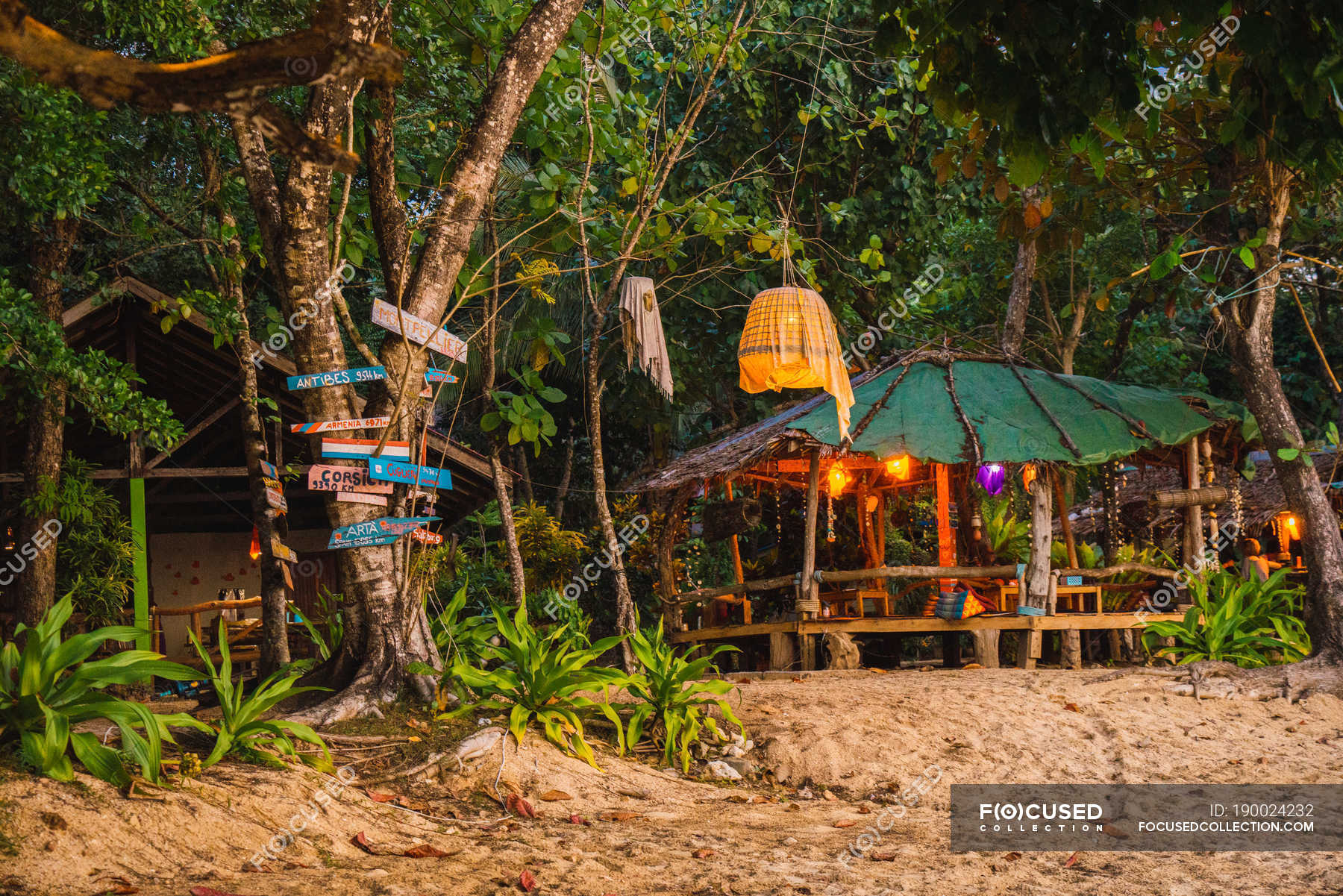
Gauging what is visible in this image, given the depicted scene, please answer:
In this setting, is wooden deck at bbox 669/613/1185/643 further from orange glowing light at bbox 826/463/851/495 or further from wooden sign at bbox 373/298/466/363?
wooden sign at bbox 373/298/466/363

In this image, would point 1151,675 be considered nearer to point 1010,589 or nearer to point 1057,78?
point 1010,589

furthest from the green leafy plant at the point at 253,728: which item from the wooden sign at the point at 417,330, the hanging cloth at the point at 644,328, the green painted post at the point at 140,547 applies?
the green painted post at the point at 140,547

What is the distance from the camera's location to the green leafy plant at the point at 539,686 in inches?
229

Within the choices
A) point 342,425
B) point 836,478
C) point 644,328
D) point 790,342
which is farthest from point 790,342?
point 836,478

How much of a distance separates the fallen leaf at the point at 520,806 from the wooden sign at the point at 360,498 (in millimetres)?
1842

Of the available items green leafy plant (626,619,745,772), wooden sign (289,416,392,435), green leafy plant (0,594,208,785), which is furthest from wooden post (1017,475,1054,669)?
green leafy plant (0,594,208,785)

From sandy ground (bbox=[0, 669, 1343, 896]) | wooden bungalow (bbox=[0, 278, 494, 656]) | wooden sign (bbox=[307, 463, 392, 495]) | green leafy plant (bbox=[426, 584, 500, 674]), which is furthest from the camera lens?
wooden bungalow (bbox=[0, 278, 494, 656])

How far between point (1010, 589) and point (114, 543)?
9791mm

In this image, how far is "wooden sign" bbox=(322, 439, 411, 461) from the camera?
5816 millimetres

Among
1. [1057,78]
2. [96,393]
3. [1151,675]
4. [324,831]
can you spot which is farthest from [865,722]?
[96,393]

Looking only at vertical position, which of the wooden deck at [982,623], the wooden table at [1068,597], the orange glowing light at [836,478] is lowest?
the wooden deck at [982,623]

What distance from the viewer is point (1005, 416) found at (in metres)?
10.8

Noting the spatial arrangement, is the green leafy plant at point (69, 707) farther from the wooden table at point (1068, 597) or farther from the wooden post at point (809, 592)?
the wooden table at point (1068, 597)

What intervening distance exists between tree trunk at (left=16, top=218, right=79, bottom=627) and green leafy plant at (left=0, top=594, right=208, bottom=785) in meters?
6.70
